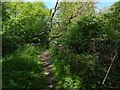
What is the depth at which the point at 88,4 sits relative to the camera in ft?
60.0

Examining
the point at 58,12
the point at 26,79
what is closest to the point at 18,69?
the point at 26,79

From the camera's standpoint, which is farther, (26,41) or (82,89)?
(26,41)

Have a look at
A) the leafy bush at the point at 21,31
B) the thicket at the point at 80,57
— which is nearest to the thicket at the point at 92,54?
the thicket at the point at 80,57

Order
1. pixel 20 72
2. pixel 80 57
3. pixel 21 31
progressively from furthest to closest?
1. pixel 21 31
2. pixel 20 72
3. pixel 80 57

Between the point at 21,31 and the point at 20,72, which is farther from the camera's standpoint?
the point at 21,31

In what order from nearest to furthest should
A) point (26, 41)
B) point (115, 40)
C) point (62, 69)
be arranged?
1. point (115, 40)
2. point (62, 69)
3. point (26, 41)

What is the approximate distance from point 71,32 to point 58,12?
30.1 ft

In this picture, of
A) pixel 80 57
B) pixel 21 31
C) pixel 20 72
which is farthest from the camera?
pixel 21 31

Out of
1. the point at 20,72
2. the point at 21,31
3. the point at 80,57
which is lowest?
the point at 20,72

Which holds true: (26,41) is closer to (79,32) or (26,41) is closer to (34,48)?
(34,48)

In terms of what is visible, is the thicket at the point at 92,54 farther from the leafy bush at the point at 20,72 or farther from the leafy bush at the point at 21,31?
the leafy bush at the point at 21,31

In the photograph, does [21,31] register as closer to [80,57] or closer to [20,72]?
[20,72]

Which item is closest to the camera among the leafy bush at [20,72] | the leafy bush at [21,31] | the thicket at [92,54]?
the thicket at [92,54]

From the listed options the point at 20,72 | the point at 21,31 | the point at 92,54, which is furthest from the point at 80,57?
the point at 21,31
